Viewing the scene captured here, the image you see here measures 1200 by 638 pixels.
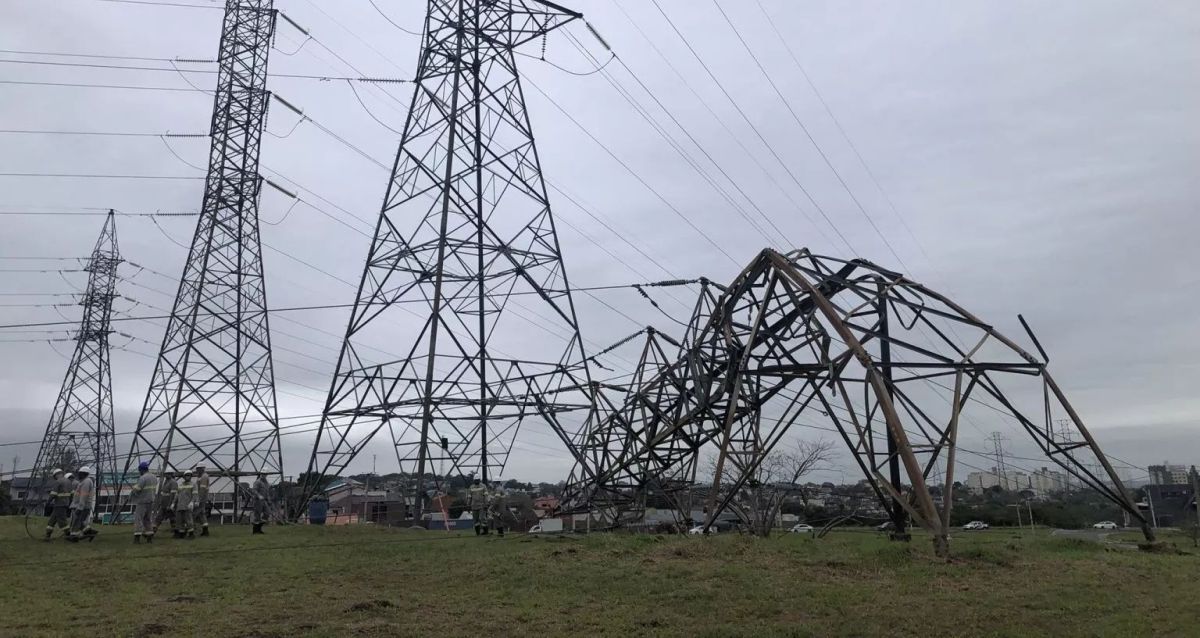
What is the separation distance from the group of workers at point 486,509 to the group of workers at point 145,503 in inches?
247

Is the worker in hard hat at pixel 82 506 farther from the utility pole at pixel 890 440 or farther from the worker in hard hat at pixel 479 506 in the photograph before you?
the utility pole at pixel 890 440

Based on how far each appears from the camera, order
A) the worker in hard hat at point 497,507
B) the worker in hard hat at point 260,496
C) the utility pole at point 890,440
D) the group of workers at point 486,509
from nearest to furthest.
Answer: the utility pole at point 890,440 < the group of workers at point 486,509 < the worker in hard hat at point 497,507 < the worker in hard hat at point 260,496

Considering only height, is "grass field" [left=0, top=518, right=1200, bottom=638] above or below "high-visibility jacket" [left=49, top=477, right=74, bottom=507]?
below

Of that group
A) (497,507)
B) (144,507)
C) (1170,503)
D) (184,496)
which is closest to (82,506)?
(144,507)

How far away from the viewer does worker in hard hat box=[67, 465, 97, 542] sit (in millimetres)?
18703

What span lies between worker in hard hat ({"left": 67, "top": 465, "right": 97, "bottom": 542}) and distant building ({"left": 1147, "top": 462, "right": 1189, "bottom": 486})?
49908mm

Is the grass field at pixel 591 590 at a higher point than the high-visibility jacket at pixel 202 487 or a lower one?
lower

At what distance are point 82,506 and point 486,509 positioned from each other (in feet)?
35.9

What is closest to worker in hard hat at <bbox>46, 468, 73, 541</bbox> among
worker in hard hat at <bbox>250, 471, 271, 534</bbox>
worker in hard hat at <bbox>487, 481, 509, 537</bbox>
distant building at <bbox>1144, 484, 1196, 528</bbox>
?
worker in hard hat at <bbox>250, 471, 271, 534</bbox>

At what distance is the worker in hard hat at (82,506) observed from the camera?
18.7 m

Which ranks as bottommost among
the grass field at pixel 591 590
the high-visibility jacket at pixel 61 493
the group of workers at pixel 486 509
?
the grass field at pixel 591 590

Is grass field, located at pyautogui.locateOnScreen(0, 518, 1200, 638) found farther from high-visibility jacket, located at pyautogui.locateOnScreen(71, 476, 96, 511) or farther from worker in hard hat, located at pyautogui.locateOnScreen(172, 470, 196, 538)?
worker in hard hat, located at pyautogui.locateOnScreen(172, 470, 196, 538)

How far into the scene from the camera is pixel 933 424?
805 inches

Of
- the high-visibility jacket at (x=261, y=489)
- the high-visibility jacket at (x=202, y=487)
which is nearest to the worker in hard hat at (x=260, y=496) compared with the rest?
the high-visibility jacket at (x=261, y=489)
